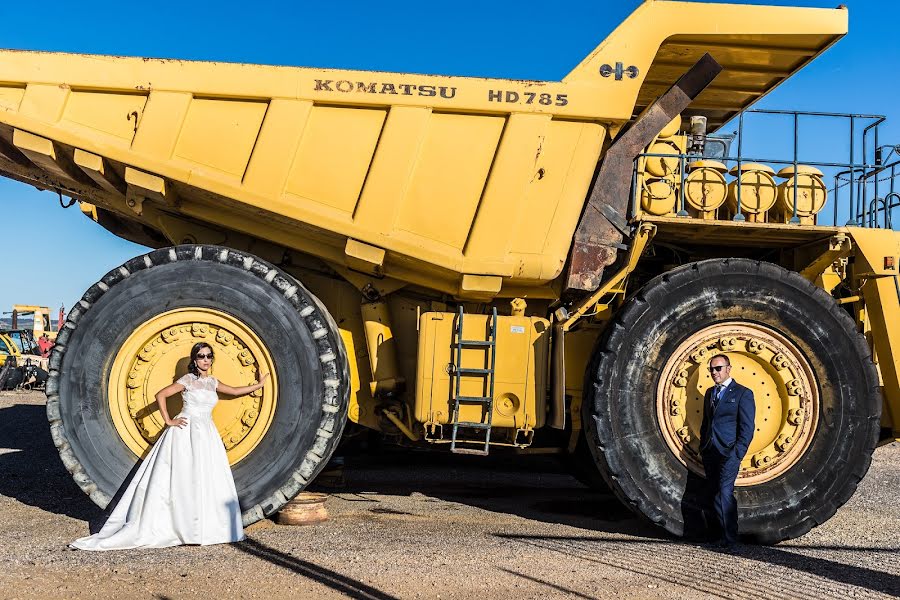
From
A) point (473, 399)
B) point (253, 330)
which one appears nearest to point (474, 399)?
point (473, 399)

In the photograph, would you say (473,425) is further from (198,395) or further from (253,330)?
(198,395)

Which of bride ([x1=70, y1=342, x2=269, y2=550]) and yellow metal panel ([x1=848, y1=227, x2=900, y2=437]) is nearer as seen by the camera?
bride ([x1=70, y1=342, x2=269, y2=550])

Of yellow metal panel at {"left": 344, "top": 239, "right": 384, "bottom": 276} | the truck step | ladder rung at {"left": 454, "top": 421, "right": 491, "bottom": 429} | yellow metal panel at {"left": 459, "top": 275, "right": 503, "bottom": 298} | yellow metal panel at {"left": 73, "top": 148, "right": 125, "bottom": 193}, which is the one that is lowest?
ladder rung at {"left": 454, "top": 421, "right": 491, "bottom": 429}

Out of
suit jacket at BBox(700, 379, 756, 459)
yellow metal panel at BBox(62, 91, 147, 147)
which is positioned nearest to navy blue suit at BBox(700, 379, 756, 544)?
suit jacket at BBox(700, 379, 756, 459)

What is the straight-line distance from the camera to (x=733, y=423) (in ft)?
17.9

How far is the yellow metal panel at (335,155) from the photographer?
5797 millimetres

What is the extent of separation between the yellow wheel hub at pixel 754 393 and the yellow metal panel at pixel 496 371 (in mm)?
900

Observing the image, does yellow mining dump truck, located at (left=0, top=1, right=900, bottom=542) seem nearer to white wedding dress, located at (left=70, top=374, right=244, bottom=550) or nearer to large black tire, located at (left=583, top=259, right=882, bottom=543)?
large black tire, located at (left=583, top=259, right=882, bottom=543)

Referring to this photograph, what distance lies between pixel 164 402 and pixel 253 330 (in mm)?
777

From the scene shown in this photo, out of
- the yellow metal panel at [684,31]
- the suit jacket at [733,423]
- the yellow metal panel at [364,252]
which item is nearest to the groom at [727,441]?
the suit jacket at [733,423]

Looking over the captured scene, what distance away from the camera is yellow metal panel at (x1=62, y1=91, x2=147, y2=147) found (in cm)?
572

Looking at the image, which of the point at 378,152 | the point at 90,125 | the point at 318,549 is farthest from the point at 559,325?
the point at 90,125

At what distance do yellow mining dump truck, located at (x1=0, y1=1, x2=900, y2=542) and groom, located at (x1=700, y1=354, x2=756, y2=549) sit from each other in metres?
0.20

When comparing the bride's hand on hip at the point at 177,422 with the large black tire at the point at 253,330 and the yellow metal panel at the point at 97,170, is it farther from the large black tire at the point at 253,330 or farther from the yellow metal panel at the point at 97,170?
the yellow metal panel at the point at 97,170
